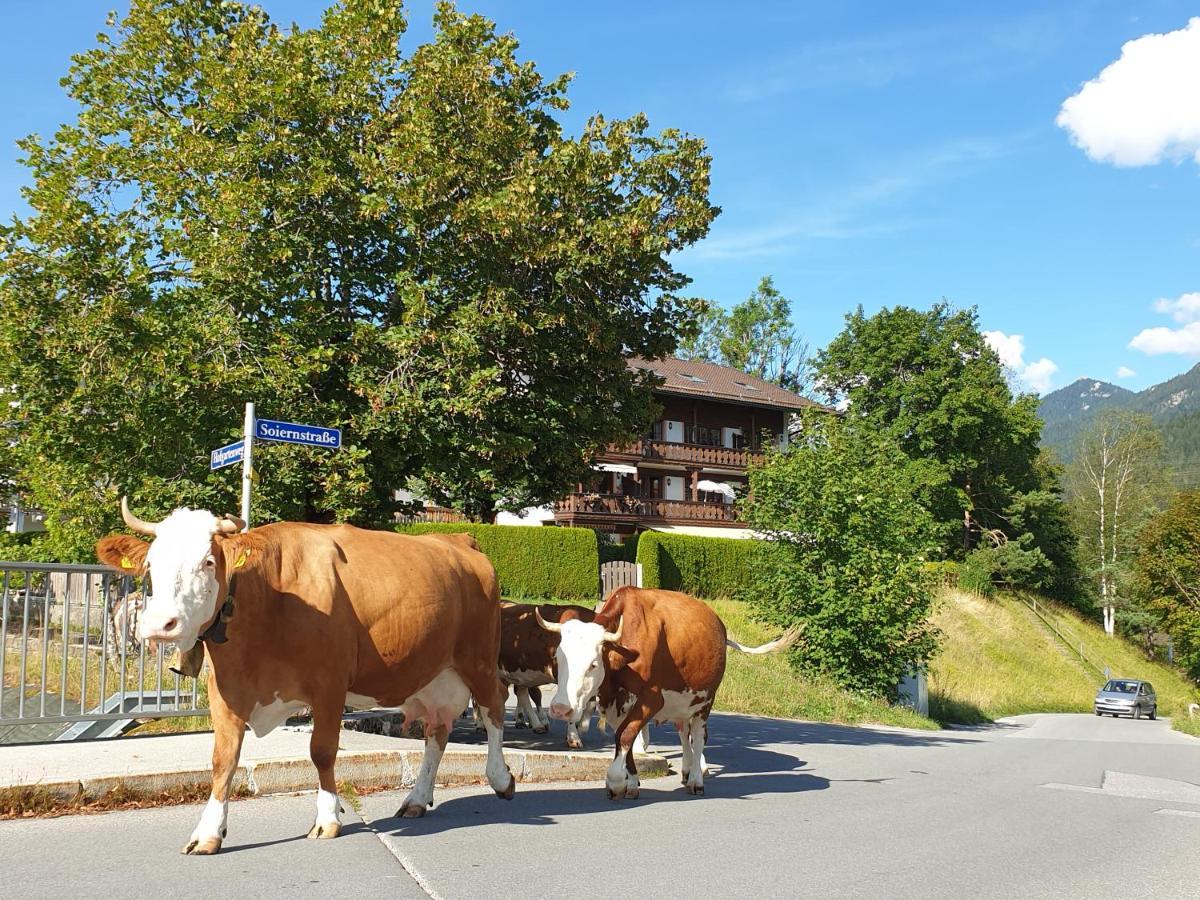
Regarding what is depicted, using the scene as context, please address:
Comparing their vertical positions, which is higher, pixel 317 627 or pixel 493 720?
pixel 317 627

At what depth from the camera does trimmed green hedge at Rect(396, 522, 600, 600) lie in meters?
35.0

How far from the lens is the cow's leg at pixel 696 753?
30.0ft

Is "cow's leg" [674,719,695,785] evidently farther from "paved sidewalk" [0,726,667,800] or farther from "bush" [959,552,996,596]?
"bush" [959,552,996,596]

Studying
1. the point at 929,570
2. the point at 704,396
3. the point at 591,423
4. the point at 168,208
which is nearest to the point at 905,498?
the point at 929,570

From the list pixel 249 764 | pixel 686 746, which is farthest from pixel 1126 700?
pixel 249 764

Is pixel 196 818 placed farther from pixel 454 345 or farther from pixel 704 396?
pixel 704 396

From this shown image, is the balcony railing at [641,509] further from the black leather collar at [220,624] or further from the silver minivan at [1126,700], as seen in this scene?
the black leather collar at [220,624]

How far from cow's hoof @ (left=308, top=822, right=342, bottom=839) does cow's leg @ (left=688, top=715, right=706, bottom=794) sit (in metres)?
3.86

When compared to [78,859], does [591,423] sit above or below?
above

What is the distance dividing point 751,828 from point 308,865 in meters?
3.35

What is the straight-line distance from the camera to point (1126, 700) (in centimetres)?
3994

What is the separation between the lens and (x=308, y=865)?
5562mm

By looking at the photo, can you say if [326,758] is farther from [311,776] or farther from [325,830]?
[311,776]

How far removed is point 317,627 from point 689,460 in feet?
156
